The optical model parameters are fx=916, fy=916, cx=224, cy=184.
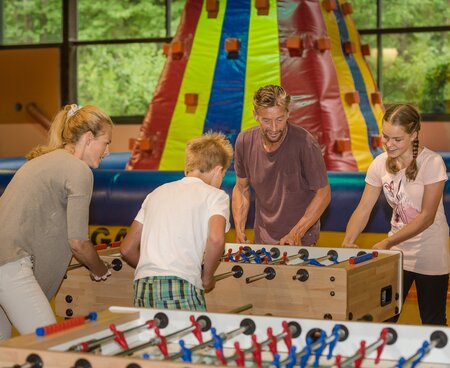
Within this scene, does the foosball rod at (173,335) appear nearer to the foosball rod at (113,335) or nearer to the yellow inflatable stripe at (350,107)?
the foosball rod at (113,335)

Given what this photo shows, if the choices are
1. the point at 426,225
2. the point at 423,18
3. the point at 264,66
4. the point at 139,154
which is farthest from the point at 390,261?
the point at 423,18

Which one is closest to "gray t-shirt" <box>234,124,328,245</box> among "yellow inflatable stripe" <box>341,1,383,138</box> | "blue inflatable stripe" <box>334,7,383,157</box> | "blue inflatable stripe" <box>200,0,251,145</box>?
"blue inflatable stripe" <box>200,0,251,145</box>

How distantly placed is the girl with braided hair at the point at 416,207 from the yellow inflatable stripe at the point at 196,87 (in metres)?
3.67

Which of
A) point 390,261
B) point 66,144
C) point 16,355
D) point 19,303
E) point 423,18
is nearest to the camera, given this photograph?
point 16,355

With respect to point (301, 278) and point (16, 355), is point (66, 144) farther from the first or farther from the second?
point (16, 355)

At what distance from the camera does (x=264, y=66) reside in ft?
25.3

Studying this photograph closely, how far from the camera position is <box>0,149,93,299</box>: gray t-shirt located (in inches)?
133

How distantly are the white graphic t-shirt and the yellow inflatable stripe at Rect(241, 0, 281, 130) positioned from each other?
3.44 metres

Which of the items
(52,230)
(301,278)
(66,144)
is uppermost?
(66,144)

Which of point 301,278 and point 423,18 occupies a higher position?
point 423,18

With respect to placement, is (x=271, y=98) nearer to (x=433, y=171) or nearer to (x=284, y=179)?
(x=284, y=179)

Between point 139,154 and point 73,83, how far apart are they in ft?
17.2

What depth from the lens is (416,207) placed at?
13.8 feet

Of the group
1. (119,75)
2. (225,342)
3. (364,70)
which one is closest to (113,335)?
(225,342)
